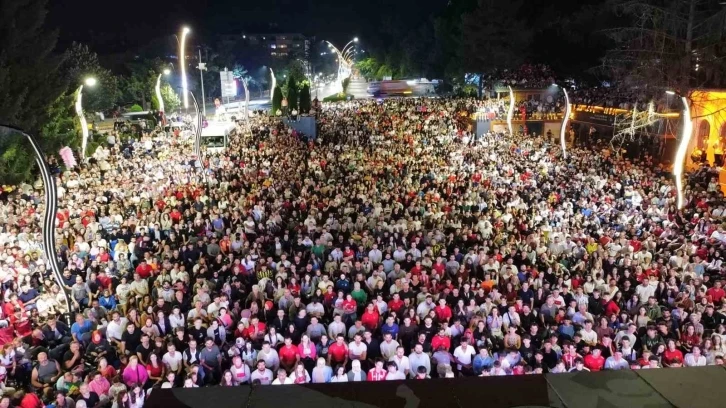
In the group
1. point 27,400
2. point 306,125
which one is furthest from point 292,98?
point 27,400

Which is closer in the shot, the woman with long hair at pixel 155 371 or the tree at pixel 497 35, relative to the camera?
the woman with long hair at pixel 155 371

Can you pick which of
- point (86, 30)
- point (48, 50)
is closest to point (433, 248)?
point (48, 50)

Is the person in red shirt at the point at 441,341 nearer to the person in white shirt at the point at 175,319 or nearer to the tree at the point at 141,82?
the person in white shirt at the point at 175,319

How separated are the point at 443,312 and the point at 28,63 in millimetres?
22684

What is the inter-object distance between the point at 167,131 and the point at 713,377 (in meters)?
31.0

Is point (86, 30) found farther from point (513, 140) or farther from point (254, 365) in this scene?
point (254, 365)

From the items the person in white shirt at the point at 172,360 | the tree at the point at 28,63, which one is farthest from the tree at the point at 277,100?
the person in white shirt at the point at 172,360

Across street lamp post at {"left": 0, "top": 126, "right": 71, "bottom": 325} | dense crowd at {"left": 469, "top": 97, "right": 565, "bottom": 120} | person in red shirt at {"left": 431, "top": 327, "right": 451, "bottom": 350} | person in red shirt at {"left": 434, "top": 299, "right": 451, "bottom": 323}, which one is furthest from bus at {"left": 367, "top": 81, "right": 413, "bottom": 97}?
person in red shirt at {"left": 431, "top": 327, "right": 451, "bottom": 350}

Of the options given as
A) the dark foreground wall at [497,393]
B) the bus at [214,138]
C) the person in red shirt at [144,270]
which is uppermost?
the bus at [214,138]

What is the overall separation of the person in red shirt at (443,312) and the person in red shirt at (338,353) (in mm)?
1828

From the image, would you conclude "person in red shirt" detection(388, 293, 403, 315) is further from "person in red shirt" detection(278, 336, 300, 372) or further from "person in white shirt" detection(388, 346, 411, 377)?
"person in red shirt" detection(278, 336, 300, 372)

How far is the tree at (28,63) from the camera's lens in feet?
72.9

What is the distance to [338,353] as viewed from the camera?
7.92 meters

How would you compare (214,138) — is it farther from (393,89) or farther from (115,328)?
(393,89)
